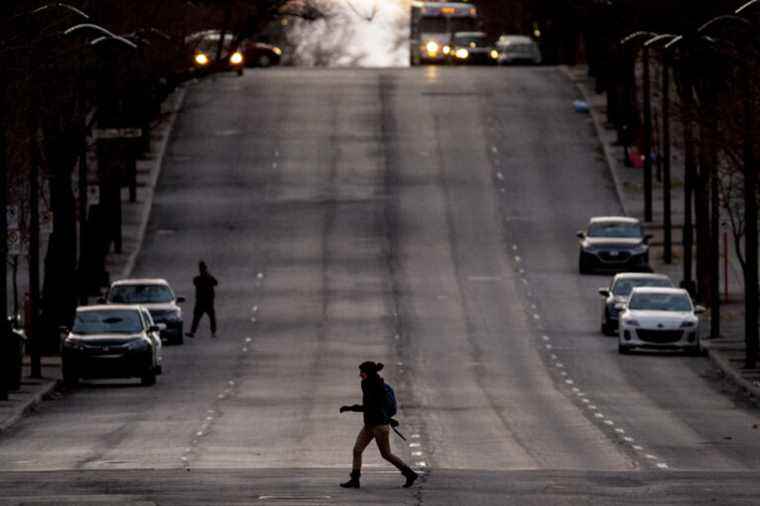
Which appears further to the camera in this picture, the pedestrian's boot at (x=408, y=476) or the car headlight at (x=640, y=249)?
the car headlight at (x=640, y=249)

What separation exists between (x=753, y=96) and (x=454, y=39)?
247 ft

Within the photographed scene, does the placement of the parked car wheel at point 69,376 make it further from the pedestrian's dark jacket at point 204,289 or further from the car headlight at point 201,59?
the car headlight at point 201,59

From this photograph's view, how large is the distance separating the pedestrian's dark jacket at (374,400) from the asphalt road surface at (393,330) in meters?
0.80

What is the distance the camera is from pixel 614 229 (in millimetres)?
69688

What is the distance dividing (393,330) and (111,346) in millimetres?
12887

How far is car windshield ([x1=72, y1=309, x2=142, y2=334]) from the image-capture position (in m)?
45.8

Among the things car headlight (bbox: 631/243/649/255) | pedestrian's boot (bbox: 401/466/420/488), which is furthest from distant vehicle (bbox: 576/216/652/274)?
pedestrian's boot (bbox: 401/466/420/488)

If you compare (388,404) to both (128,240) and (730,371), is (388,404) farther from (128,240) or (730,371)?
(128,240)

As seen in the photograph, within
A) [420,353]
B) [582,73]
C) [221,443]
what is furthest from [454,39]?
[221,443]

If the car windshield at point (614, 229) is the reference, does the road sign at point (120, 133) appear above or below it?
above

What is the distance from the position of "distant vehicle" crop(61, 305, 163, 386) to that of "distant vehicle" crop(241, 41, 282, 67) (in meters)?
75.7

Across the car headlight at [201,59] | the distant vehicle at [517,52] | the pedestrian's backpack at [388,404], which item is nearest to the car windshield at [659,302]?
the pedestrian's backpack at [388,404]

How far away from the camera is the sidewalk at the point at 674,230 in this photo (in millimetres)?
50312

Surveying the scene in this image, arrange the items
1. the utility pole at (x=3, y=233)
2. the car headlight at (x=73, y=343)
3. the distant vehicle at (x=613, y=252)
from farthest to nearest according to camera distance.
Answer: the distant vehicle at (x=613, y=252), the car headlight at (x=73, y=343), the utility pole at (x=3, y=233)
